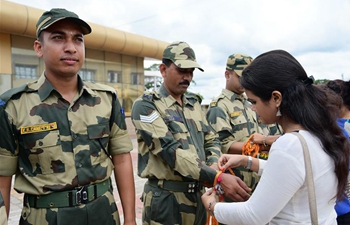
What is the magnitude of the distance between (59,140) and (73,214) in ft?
1.40

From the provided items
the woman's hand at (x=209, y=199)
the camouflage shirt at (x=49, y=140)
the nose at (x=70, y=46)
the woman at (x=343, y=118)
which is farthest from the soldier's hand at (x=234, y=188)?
the nose at (x=70, y=46)

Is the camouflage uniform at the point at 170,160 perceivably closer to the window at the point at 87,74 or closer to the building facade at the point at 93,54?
the building facade at the point at 93,54

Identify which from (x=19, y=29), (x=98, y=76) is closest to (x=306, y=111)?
(x=19, y=29)

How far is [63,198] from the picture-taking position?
169 centimetres

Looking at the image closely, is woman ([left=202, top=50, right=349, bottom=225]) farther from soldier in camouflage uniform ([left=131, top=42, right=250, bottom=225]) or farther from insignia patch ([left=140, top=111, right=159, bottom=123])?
insignia patch ([left=140, top=111, right=159, bottom=123])

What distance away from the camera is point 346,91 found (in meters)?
2.54

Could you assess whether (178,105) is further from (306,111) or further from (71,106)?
(306,111)

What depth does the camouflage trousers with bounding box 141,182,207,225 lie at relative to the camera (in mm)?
2273

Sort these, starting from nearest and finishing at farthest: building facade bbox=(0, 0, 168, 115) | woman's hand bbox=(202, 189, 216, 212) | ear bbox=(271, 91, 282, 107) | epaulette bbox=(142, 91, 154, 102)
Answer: ear bbox=(271, 91, 282, 107), woman's hand bbox=(202, 189, 216, 212), epaulette bbox=(142, 91, 154, 102), building facade bbox=(0, 0, 168, 115)

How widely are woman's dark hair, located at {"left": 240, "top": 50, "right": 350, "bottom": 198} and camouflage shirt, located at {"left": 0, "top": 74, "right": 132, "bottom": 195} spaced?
1028 millimetres

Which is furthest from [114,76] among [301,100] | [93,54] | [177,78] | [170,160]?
[301,100]

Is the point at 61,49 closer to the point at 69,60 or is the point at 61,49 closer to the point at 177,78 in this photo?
the point at 69,60

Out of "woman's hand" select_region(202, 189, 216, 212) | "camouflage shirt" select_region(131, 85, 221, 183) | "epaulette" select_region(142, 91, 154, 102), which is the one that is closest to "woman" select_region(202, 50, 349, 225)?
"woman's hand" select_region(202, 189, 216, 212)

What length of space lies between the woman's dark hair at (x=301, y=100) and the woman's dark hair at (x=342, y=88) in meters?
1.24
